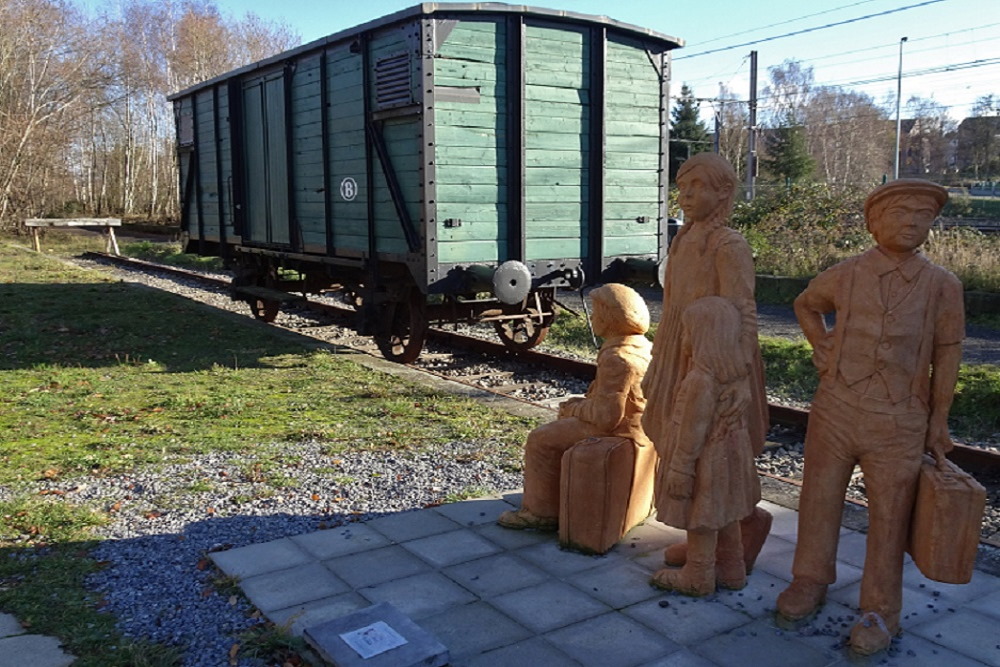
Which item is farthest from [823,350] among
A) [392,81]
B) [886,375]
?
[392,81]

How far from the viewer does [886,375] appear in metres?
3.34

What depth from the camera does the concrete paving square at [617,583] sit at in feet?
12.7

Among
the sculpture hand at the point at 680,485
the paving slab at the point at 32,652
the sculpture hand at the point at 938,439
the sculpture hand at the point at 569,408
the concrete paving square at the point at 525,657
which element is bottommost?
the paving slab at the point at 32,652

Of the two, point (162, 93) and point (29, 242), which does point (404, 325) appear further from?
point (162, 93)

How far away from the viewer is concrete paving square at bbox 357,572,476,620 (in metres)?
3.83

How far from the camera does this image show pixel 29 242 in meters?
30.8

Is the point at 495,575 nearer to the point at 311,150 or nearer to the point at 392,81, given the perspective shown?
the point at 392,81

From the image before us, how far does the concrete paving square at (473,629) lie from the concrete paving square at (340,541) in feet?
2.89

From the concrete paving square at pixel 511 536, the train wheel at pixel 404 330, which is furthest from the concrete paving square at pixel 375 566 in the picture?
the train wheel at pixel 404 330

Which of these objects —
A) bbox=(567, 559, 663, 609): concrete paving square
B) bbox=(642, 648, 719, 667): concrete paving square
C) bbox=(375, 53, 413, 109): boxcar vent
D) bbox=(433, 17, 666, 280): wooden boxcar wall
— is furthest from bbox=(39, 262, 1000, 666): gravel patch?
bbox=(375, 53, 413, 109): boxcar vent

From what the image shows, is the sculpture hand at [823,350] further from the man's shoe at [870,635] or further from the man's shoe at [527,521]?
the man's shoe at [527,521]

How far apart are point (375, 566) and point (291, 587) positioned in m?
0.43

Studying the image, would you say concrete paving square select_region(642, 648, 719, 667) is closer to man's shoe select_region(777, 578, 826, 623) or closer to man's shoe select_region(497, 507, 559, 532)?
man's shoe select_region(777, 578, 826, 623)

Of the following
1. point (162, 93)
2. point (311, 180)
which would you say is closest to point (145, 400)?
point (311, 180)
